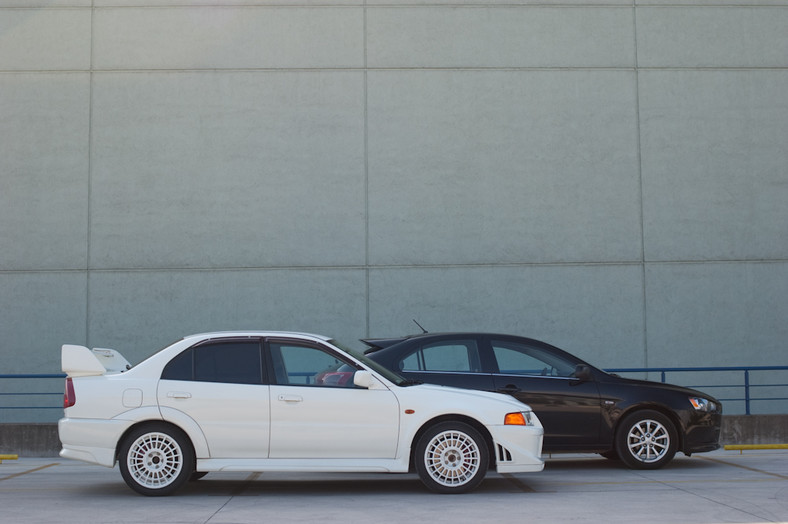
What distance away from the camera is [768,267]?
17.1m

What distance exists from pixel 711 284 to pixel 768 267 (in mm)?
1121

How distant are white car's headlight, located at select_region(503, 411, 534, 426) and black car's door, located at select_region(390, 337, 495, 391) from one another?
1593 mm

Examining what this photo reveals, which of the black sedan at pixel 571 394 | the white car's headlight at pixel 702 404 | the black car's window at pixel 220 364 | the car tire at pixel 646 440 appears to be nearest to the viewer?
the black car's window at pixel 220 364

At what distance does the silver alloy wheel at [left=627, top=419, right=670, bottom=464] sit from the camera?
35.8ft

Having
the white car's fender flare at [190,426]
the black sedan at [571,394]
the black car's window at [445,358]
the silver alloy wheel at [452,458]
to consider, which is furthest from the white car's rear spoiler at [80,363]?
the black car's window at [445,358]

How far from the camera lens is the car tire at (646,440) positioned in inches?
428

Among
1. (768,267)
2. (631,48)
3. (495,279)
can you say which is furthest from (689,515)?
(631,48)

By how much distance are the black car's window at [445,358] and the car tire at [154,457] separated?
2871 mm

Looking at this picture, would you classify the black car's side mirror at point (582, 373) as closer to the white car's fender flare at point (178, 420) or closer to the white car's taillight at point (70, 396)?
the white car's fender flare at point (178, 420)

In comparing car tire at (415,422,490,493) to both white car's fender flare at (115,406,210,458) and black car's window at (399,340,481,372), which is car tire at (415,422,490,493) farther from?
white car's fender flare at (115,406,210,458)

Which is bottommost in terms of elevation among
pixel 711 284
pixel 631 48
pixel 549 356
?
pixel 549 356

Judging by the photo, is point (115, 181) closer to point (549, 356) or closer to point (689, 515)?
point (549, 356)

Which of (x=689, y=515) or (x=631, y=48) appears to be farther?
(x=631, y=48)

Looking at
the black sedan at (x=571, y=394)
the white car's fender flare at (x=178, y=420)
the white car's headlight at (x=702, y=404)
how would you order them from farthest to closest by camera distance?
the white car's headlight at (x=702, y=404)
the black sedan at (x=571, y=394)
the white car's fender flare at (x=178, y=420)
